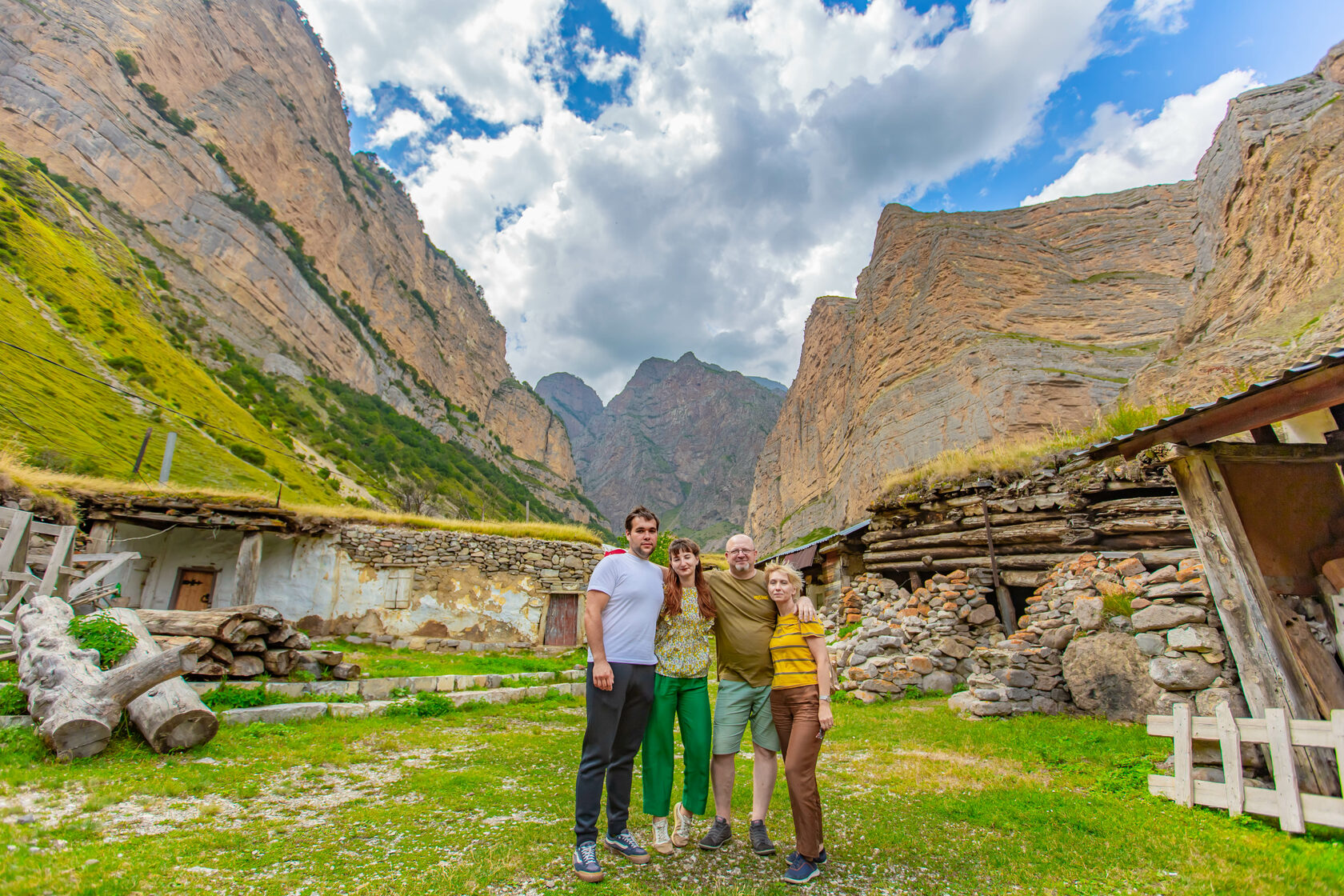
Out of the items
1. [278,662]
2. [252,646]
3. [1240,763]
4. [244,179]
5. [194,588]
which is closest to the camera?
[1240,763]

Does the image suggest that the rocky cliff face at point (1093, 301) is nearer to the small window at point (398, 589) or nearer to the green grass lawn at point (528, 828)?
the green grass lawn at point (528, 828)

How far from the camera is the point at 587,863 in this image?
9.80 ft

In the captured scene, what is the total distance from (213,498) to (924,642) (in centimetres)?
1756

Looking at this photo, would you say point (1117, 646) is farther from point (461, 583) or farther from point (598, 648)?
point (461, 583)

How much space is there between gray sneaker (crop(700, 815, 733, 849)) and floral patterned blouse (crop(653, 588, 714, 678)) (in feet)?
2.86

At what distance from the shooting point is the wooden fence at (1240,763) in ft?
11.7

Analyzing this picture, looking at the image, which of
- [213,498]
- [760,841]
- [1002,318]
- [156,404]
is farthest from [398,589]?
[1002,318]

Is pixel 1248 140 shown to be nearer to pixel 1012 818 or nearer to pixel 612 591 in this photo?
pixel 1012 818

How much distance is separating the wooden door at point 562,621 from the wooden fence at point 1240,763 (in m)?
13.5

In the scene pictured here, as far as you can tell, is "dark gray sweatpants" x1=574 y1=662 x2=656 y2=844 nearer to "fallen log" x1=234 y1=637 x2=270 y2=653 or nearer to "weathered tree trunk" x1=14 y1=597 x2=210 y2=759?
"weathered tree trunk" x1=14 y1=597 x2=210 y2=759

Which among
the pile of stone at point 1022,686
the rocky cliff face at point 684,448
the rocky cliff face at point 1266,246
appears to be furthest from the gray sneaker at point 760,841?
the rocky cliff face at point 684,448

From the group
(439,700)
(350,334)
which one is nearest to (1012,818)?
(439,700)

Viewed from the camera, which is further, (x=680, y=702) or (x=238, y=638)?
(x=238, y=638)

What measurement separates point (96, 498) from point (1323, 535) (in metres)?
21.1
